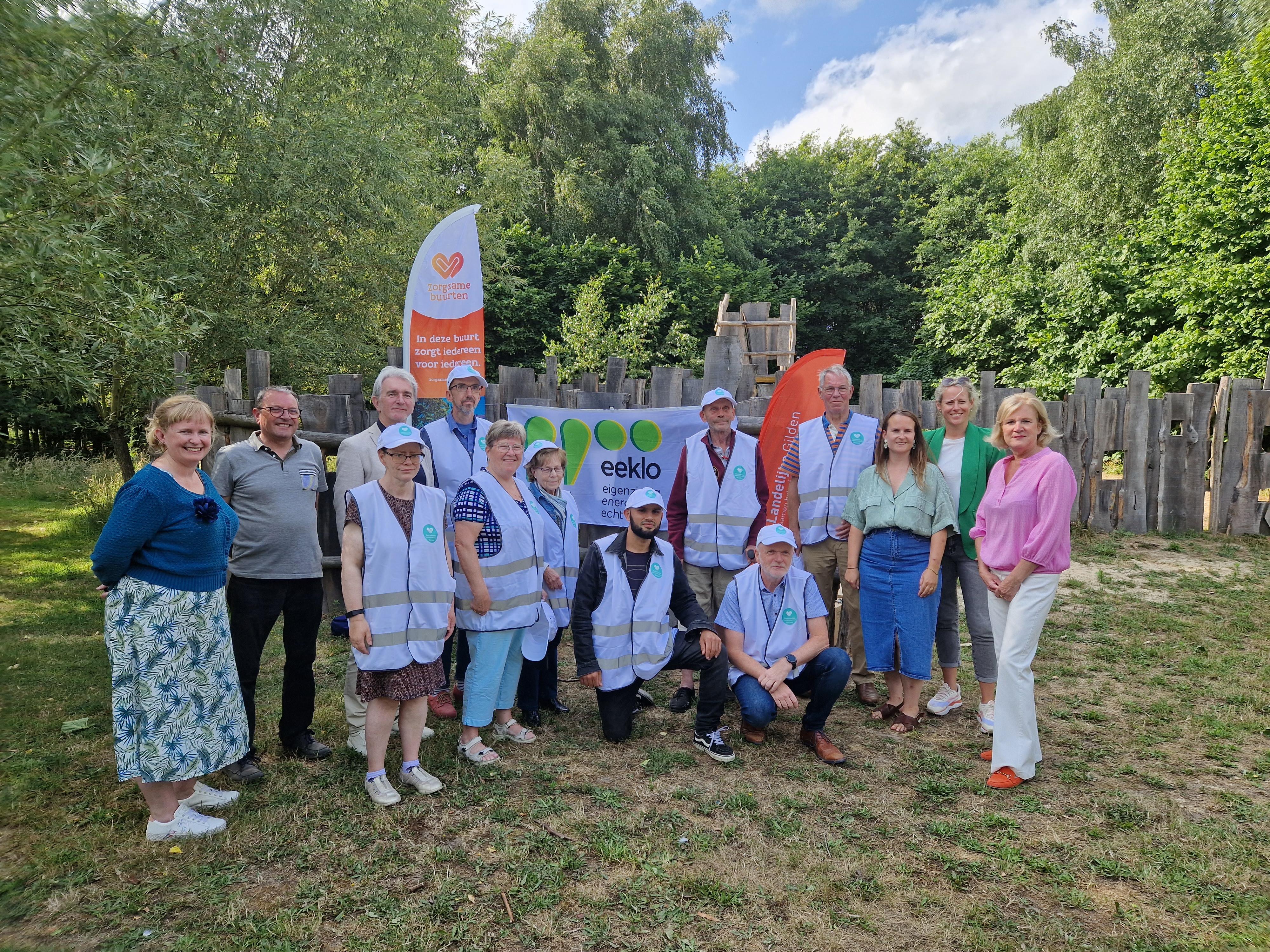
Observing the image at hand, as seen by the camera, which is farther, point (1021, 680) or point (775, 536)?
point (775, 536)

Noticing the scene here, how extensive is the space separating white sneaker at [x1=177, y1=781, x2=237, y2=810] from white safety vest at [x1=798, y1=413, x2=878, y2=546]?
3.44 meters

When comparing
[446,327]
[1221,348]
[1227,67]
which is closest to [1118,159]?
[1227,67]

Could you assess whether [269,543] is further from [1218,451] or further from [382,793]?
[1218,451]

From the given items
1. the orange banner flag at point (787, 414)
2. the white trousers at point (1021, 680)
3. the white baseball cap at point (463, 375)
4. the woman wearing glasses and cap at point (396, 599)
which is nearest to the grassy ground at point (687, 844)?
the white trousers at point (1021, 680)

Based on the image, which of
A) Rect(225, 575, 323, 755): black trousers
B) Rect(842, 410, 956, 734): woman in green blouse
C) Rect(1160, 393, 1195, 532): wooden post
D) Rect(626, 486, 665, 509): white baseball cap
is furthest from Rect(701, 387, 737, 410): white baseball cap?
Rect(1160, 393, 1195, 532): wooden post

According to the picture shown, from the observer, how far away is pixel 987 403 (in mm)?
8367

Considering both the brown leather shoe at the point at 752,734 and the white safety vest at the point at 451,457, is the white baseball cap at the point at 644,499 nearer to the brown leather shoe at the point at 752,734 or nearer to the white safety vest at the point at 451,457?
the white safety vest at the point at 451,457

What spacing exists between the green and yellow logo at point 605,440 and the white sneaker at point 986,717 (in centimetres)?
268

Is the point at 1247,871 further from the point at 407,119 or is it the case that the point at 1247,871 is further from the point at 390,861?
the point at 407,119

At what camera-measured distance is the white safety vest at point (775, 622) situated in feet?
14.0


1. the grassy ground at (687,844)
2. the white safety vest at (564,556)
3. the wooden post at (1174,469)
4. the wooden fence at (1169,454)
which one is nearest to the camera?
the grassy ground at (687,844)

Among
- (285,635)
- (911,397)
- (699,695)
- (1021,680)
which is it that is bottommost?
(699,695)

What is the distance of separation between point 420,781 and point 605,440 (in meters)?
3.09

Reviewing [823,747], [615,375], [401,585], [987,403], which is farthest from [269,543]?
[987,403]
